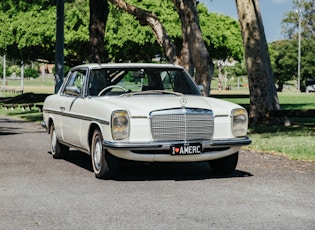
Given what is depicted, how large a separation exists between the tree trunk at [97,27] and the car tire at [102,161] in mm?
18103

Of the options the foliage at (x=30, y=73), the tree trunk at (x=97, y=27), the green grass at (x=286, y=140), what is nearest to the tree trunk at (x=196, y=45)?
the green grass at (x=286, y=140)

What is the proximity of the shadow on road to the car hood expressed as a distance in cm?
97

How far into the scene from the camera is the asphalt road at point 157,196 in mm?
7324

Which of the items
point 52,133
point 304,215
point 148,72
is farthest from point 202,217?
point 52,133

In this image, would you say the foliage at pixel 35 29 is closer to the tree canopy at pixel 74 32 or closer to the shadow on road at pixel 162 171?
the tree canopy at pixel 74 32

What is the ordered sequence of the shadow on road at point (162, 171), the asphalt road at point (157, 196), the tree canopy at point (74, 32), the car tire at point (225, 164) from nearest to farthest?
1. the asphalt road at point (157, 196)
2. the shadow on road at point (162, 171)
3. the car tire at point (225, 164)
4. the tree canopy at point (74, 32)

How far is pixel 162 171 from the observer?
461 inches

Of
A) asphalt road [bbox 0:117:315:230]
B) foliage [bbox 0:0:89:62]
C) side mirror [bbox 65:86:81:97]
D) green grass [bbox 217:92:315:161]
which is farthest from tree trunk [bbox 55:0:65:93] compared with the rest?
foliage [bbox 0:0:89:62]

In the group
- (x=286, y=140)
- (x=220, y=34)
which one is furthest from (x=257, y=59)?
(x=220, y=34)

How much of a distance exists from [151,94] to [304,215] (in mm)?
4350

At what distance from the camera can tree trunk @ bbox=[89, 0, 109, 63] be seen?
93.8ft

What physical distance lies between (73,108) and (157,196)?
353 cm

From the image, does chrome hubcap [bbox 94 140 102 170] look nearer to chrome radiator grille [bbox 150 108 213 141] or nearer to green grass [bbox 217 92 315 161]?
chrome radiator grille [bbox 150 108 213 141]

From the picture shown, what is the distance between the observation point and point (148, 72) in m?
12.1
